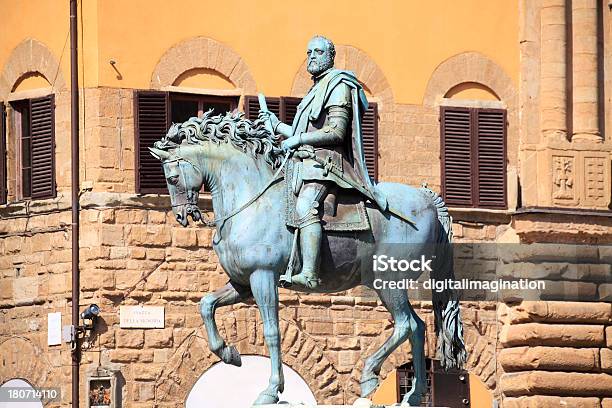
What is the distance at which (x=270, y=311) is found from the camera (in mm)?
20906

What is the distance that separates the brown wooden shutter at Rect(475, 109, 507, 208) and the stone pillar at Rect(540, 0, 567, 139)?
586 mm

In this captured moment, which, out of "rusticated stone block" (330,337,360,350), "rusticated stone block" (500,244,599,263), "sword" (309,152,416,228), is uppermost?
"sword" (309,152,416,228)

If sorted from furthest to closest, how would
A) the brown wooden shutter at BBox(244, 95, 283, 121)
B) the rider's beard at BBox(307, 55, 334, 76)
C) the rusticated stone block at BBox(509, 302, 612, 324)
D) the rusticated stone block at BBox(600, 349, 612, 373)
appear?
the rusticated stone block at BBox(600, 349, 612, 373), the rusticated stone block at BBox(509, 302, 612, 324), the brown wooden shutter at BBox(244, 95, 283, 121), the rider's beard at BBox(307, 55, 334, 76)

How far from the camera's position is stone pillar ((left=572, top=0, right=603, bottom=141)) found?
104 feet

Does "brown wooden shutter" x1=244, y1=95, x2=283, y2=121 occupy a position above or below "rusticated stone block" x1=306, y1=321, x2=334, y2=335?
above

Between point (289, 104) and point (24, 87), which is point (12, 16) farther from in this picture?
point (289, 104)

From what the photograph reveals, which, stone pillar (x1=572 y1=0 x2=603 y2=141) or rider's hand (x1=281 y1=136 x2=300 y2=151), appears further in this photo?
stone pillar (x1=572 y1=0 x2=603 y2=141)

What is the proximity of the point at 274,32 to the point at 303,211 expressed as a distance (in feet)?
33.0

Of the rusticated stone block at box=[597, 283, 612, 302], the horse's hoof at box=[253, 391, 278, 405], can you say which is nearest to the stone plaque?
the rusticated stone block at box=[597, 283, 612, 302]

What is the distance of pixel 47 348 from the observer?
2970 cm

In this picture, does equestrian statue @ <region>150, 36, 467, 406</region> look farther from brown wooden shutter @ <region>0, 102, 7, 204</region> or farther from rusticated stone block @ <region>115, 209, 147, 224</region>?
brown wooden shutter @ <region>0, 102, 7, 204</region>

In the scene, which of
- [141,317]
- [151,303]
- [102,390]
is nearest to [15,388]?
[102,390]

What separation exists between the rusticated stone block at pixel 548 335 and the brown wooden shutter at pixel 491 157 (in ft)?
5.25

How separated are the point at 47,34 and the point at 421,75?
188 inches
